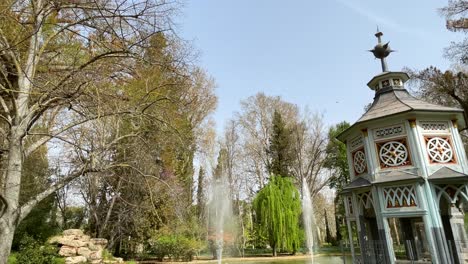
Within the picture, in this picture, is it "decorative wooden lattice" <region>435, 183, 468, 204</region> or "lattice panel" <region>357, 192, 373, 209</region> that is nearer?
"decorative wooden lattice" <region>435, 183, 468, 204</region>

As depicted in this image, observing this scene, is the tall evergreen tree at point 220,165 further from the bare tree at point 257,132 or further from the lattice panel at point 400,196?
the lattice panel at point 400,196

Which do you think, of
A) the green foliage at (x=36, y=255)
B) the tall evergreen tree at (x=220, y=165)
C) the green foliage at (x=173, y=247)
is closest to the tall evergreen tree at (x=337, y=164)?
the tall evergreen tree at (x=220, y=165)

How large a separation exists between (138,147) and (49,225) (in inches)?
451

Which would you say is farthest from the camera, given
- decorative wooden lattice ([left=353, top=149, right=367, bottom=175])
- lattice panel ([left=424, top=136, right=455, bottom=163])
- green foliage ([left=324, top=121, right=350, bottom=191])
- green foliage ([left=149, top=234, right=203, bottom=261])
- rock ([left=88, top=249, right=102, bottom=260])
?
green foliage ([left=324, top=121, right=350, bottom=191])

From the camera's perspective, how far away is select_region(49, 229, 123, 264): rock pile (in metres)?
12.1

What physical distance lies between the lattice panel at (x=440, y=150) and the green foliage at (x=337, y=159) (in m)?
18.6


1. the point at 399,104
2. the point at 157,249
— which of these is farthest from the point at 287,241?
the point at 399,104

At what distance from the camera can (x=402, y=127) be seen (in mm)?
6977

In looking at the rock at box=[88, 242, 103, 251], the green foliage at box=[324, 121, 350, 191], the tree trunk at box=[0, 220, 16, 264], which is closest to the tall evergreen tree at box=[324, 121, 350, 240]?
the green foliage at box=[324, 121, 350, 191]

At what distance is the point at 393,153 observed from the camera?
697cm

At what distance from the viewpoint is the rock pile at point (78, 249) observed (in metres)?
12.1

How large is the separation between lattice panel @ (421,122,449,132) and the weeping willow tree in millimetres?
14866

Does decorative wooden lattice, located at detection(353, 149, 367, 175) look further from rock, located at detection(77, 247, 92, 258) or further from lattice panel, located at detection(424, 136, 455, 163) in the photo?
rock, located at detection(77, 247, 92, 258)

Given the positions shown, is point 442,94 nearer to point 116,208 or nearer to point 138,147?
point 138,147
